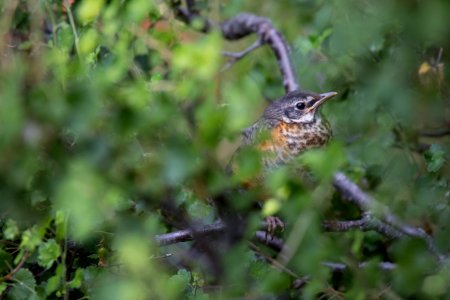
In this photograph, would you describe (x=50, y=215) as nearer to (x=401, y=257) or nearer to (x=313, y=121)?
(x=401, y=257)

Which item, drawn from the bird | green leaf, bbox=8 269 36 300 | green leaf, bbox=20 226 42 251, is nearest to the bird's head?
the bird

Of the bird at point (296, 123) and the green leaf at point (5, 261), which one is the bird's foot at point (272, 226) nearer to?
the bird at point (296, 123)

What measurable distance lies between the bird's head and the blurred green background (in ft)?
0.69

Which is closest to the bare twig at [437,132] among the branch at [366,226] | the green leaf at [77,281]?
the branch at [366,226]

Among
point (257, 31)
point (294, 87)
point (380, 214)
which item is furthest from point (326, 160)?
point (257, 31)

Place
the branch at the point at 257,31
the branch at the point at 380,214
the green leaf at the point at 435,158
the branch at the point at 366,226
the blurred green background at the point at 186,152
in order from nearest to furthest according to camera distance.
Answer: the blurred green background at the point at 186,152
the green leaf at the point at 435,158
the branch at the point at 380,214
the branch at the point at 366,226
the branch at the point at 257,31

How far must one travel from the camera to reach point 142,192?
149cm

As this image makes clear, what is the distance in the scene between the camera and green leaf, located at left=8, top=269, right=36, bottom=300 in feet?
8.03

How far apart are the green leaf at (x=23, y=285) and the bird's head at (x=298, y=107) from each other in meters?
1.38

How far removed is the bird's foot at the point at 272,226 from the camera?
3121 millimetres

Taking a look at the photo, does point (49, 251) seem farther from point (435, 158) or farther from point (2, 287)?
point (435, 158)

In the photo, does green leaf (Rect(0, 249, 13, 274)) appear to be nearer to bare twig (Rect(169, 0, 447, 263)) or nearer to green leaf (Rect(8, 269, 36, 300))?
green leaf (Rect(8, 269, 36, 300))

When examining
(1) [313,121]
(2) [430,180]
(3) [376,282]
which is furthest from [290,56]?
(3) [376,282]

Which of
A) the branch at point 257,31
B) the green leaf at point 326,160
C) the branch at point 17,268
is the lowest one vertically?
the branch at point 257,31
